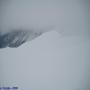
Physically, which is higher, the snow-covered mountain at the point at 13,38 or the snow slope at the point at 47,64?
the snow-covered mountain at the point at 13,38

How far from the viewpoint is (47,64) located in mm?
1993

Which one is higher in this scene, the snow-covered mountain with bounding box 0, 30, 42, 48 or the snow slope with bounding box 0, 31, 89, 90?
the snow-covered mountain with bounding box 0, 30, 42, 48

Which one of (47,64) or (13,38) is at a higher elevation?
(13,38)

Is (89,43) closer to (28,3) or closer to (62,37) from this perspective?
(62,37)

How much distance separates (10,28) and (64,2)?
2.42 feet

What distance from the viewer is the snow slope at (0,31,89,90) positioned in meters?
1.98

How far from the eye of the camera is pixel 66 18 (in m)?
2.01

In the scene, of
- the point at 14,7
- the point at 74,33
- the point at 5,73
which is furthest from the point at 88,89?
the point at 14,7

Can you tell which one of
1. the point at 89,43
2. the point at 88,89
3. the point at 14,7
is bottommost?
the point at 88,89

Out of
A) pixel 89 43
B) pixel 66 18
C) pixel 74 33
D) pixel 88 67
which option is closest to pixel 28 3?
pixel 66 18

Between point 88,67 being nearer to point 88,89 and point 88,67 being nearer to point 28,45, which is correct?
point 88,89

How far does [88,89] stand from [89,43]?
1.86ft

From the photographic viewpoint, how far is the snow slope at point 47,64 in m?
1.98

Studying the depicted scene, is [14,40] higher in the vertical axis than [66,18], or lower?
lower
